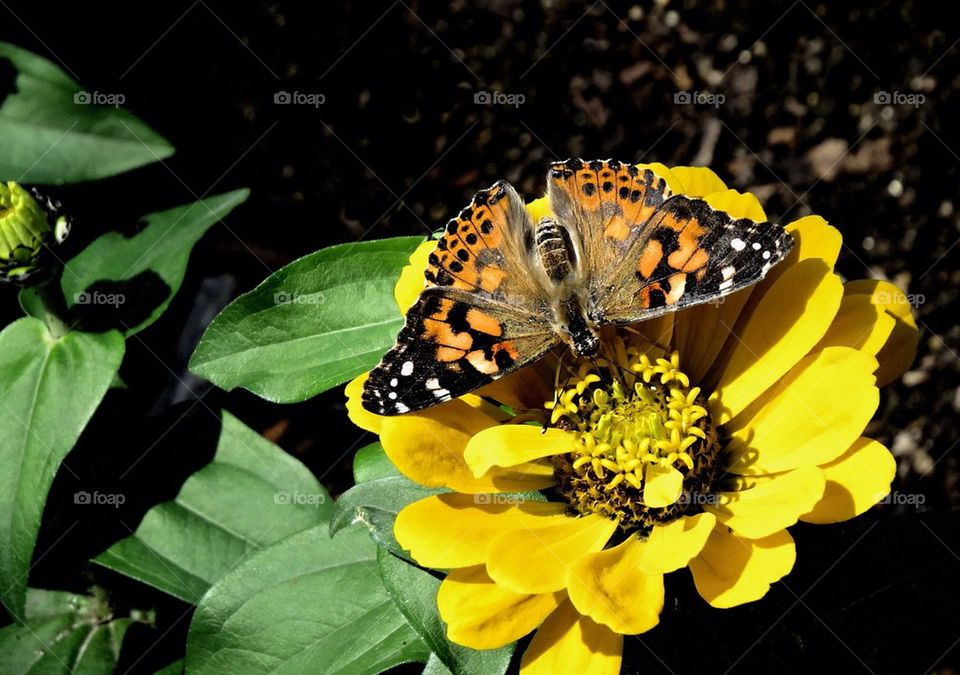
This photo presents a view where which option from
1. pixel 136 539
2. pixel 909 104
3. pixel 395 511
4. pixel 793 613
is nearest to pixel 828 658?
pixel 793 613

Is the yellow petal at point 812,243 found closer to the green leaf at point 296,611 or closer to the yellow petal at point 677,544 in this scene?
the yellow petal at point 677,544

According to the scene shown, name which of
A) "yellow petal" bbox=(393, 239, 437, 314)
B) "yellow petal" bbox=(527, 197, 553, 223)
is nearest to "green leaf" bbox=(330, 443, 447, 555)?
"yellow petal" bbox=(393, 239, 437, 314)

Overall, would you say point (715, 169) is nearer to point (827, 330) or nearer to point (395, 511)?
point (827, 330)

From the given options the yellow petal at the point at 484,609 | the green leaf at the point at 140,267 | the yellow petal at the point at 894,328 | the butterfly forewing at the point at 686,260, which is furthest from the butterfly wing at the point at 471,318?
the green leaf at the point at 140,267

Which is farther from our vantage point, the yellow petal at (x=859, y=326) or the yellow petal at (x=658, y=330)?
the yellow petal at (x=658, y=330)

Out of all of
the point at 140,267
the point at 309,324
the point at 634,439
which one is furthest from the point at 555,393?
the point at 140,267

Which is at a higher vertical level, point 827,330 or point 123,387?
point 827,330

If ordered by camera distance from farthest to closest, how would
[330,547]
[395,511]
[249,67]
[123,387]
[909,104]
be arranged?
1. [909,104]
2. [249,67]
3. [123,387]
4. [330,547]
5. [395,511]
